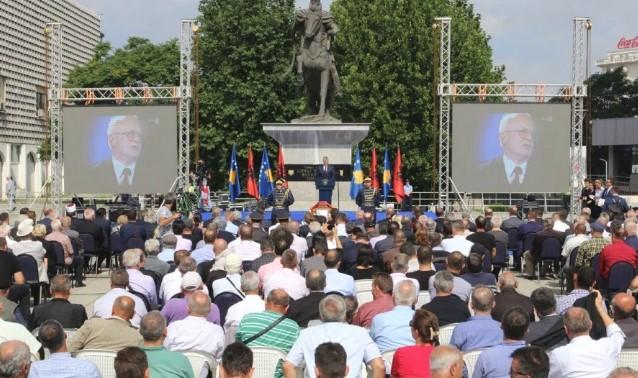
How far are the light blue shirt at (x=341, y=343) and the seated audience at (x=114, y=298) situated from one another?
7.95ft

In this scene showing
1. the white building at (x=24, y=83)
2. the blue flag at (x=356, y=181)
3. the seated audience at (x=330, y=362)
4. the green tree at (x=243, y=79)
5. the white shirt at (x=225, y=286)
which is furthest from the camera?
the white building at (x=24, y=83)

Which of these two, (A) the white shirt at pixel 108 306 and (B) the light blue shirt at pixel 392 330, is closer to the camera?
(B) the light blue shirt at pixel 392 330

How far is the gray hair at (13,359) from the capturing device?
512cm

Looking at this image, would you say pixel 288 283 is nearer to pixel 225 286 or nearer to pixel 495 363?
pixel 225 286

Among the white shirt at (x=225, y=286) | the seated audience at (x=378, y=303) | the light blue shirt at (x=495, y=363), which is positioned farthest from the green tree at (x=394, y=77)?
the light blue shirt at (x=495, y=363)

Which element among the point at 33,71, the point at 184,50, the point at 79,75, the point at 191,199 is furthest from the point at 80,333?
the point at 33,71

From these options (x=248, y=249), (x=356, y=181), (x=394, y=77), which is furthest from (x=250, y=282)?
(x=394, y=77)

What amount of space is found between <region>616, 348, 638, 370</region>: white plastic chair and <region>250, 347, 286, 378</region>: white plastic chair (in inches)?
84.9

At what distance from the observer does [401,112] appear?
132ft

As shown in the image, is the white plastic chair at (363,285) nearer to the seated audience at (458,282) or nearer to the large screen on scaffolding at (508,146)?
the seated audience at (458,282)

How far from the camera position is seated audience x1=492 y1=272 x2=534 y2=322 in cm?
775

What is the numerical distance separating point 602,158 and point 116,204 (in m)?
57.1

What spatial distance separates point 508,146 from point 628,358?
21.5 m

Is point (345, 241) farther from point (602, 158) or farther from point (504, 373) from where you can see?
point (602, 158)
